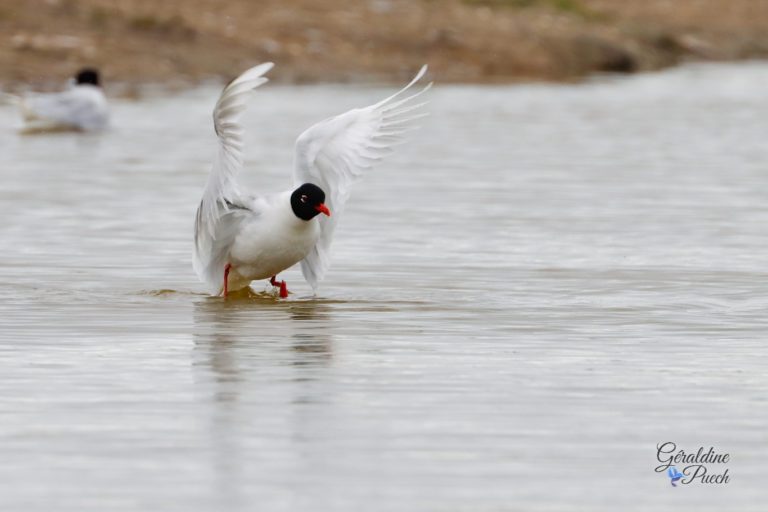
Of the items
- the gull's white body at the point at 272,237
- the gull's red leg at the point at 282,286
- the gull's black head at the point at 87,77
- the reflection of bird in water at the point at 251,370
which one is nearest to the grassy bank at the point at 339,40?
the gull's black head at the point at 87,77

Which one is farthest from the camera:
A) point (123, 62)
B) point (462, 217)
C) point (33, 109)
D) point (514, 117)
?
point (123, 62)

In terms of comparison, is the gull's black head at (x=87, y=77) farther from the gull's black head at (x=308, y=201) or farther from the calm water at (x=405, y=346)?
the gull's black head at (x=308, y=201)

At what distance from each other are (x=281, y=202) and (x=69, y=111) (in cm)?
1287

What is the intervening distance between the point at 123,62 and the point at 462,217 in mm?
15590

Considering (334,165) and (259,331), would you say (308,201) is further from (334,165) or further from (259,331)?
(259,331)

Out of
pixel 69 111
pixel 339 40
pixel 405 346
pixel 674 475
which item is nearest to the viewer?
pixel 674 475

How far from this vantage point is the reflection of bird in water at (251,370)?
6301 millimetres

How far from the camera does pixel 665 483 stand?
232 inches

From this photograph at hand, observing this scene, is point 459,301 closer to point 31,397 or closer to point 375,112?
point 375,112

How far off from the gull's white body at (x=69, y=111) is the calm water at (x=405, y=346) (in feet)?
11.1

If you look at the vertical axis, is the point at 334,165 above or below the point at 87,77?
above

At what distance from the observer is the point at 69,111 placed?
22625 millimetres

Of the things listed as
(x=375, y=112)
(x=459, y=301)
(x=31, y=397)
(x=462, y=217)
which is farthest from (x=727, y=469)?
(x=462, y=217)
